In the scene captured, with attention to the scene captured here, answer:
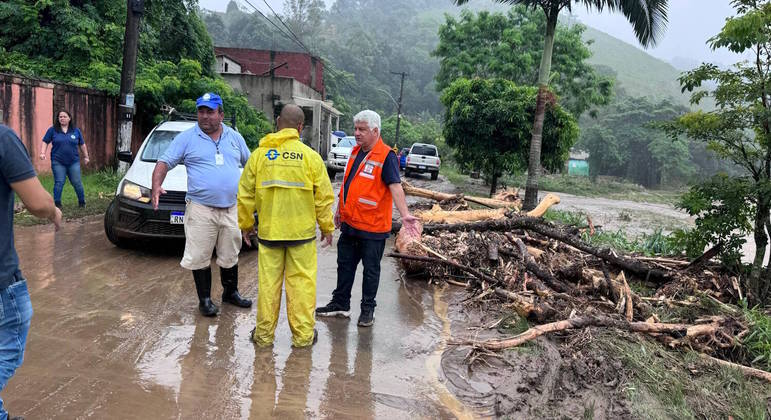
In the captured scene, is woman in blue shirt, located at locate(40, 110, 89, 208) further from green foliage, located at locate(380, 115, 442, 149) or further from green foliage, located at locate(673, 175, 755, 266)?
green foliage, located at locate(380, 115, 442, 149)

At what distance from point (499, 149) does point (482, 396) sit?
53.2 feet

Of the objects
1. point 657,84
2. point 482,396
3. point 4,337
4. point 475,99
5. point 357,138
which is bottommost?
point 482,396

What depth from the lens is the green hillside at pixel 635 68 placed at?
11824cm

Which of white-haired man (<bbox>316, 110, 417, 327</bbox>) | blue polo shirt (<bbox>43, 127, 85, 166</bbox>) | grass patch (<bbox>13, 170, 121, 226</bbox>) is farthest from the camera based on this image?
blue polo shirt (<bbox>43, 127, 85, 166</bbox>)

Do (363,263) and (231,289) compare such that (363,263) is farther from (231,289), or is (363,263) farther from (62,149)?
(62,149)

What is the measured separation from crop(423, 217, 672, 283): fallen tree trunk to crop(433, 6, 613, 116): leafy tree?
2193cm

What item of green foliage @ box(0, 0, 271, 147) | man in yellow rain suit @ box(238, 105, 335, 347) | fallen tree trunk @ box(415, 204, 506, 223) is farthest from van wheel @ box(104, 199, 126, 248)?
green foliage @ box(0, 0, 271, 147)

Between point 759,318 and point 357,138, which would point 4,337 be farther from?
point 759,318

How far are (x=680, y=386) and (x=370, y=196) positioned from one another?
2842 millimetres

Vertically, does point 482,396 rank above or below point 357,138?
below

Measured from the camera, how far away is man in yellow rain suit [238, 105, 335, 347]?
4152 mm

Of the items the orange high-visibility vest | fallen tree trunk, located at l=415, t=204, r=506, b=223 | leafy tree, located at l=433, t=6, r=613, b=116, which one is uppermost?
leafy tree, located at l=433, t=6, r=613, b=116

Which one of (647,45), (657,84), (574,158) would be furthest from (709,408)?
(657,84)

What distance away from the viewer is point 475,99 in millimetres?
18875
